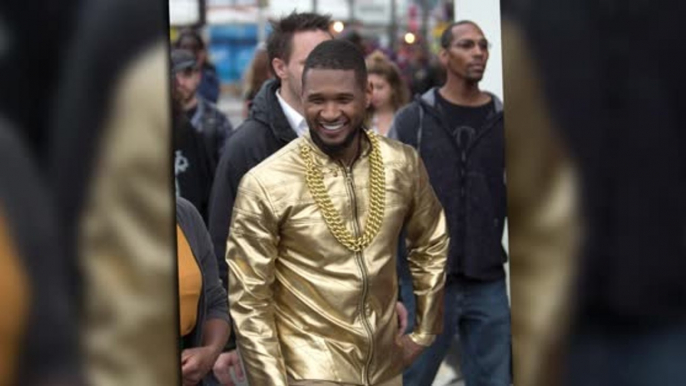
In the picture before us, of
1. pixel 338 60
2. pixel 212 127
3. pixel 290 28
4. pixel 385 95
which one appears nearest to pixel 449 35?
pixel 290 28

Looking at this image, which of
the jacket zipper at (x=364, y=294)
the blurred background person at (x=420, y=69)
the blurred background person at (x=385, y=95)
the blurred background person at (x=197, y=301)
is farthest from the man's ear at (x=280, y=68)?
the blurred background person at (x=420, y=69)

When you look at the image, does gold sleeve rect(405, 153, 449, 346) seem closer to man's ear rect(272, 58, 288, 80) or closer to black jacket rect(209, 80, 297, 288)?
black jacket rect(209, 80, 297, 288)

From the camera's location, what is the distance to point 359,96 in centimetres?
390

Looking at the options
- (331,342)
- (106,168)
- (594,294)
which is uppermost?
(106,168)

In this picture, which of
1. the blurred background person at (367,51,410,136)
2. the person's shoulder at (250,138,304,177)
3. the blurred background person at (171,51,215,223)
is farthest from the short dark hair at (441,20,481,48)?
the person's shoulder at (250,138,304,177)

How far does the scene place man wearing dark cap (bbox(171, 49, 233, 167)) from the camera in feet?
23.4

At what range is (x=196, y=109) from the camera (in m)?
7.77

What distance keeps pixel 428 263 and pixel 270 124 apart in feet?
3.09

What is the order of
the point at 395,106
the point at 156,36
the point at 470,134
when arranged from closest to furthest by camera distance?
the point at 156,36, the point at 470,134, the point at 395,106

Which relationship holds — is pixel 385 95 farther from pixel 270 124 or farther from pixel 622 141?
pixel 622 141

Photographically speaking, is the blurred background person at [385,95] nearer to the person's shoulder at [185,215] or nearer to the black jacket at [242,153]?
the black jacket at [242,153]

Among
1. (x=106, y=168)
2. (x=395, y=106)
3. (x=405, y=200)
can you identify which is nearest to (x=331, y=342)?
(x=405, y=200)

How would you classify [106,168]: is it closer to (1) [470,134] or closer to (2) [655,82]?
(2) [655,82]

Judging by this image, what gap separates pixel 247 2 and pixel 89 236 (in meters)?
A: 14.9
